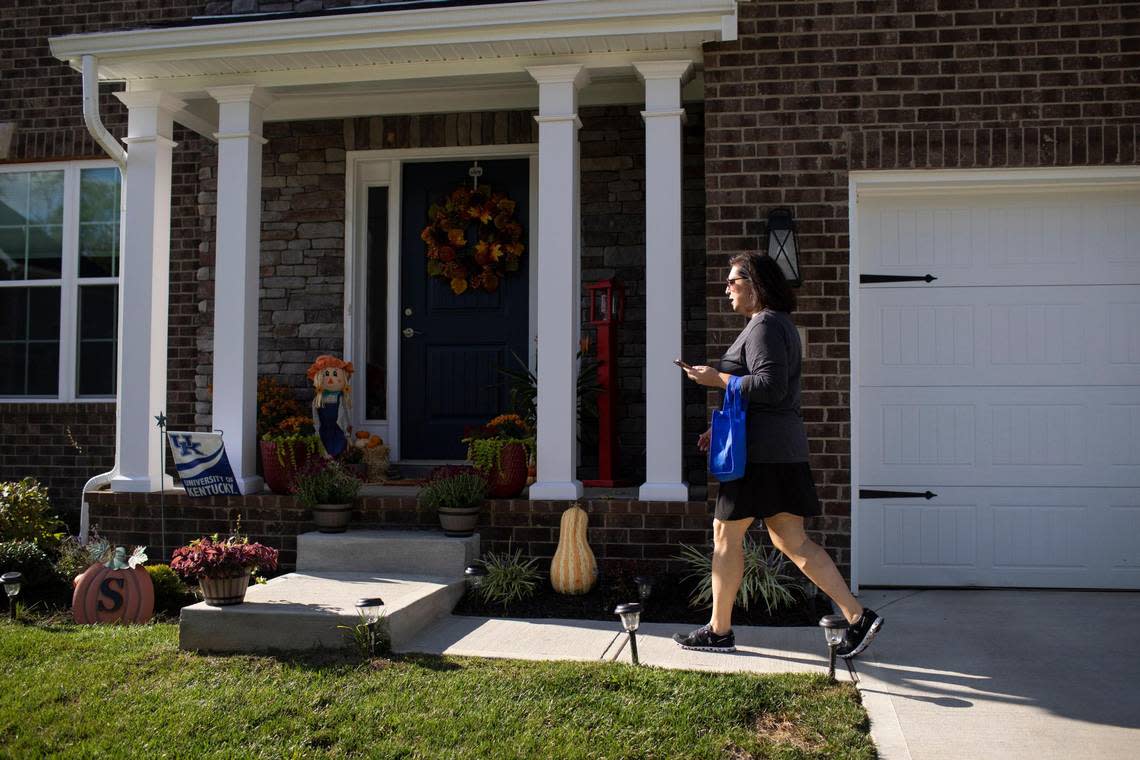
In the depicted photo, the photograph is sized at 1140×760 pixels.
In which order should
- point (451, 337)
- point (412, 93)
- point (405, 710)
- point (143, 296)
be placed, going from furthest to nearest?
point (451, 337) < point (412, 93) < point (143, 296) < point (405, 710)

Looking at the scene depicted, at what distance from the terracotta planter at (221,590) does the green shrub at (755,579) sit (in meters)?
2.19

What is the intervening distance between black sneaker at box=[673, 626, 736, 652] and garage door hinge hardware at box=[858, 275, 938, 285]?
2531mm

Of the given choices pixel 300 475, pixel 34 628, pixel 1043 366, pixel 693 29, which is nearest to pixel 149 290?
pixel 300 475

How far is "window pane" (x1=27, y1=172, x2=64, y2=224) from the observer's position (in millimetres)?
8070

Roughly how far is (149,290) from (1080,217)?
18.2 feet

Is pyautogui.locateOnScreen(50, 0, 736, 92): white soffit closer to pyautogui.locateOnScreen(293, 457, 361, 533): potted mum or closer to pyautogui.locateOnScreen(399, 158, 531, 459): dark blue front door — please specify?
pyautogui.locateOnScreen(399, 158, 531, 459): dark blue front door

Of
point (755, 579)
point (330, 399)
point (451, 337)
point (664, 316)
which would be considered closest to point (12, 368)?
point (330, 399)

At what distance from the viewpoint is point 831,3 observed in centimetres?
587

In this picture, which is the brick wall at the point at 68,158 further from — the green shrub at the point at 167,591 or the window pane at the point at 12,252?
the green shrub at the point at 167,591

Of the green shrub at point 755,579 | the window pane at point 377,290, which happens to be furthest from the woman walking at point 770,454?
the window pane at point 377,290

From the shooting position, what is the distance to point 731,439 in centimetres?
419

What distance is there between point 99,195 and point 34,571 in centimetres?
345

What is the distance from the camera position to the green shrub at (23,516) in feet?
19.6

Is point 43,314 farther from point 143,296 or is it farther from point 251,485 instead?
point 251,485
